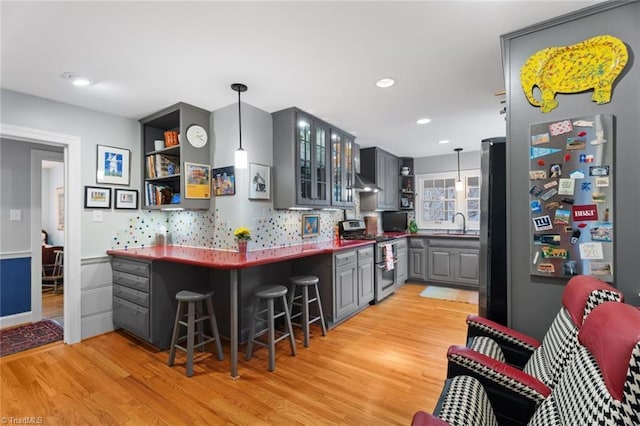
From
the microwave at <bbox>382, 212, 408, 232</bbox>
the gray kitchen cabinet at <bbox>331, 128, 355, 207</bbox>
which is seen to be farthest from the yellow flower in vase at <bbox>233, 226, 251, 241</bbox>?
the microwave at <bbox>382, 212, 408, 232</bbox>

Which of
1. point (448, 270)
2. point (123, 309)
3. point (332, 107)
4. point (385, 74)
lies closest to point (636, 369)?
point (385, 74)

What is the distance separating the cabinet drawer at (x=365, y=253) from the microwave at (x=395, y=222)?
2.03m

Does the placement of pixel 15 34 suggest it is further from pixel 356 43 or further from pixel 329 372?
pixel 329 372

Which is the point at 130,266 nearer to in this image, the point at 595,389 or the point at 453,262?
the point at 595,389

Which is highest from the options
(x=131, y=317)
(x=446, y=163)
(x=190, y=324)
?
(x=446, y=163)

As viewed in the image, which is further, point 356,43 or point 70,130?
point 70,130

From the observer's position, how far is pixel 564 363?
4.22 ft

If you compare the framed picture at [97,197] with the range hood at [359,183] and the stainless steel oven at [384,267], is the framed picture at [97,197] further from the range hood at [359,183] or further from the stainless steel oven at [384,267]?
the stainless steel oven at [384,267]

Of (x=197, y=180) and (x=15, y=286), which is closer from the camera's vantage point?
(x=197, y=180)

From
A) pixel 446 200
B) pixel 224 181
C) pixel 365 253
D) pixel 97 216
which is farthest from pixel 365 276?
pixel 97 216

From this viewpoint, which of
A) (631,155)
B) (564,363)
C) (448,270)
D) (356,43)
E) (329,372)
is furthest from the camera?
(448,270)

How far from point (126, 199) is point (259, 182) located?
1592 mm

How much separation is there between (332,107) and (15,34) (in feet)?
8.06

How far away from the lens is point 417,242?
5352 mm
